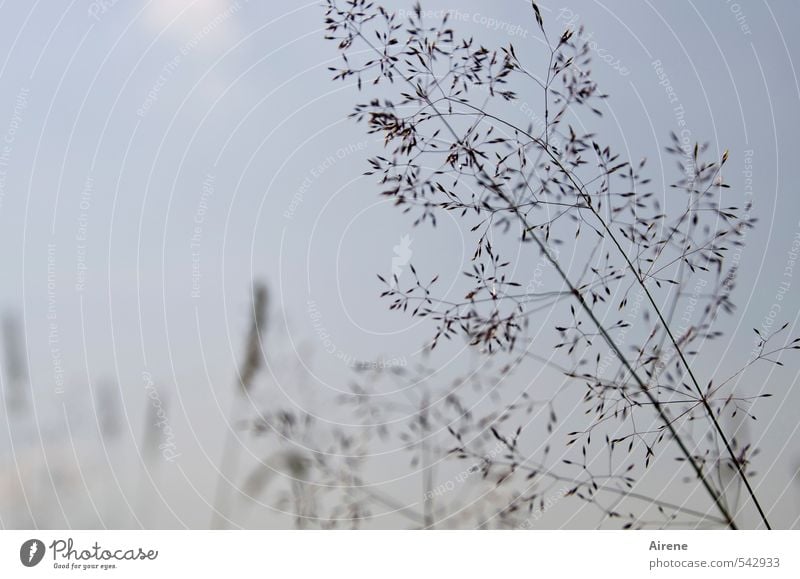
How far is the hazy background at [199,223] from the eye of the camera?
2297 millimetres

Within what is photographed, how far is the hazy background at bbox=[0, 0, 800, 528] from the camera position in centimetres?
230

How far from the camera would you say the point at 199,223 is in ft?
A: 7.99

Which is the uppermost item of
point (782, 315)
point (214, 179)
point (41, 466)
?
point (214, 179)

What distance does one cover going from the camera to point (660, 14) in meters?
2.65

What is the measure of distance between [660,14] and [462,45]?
26.2 inches
